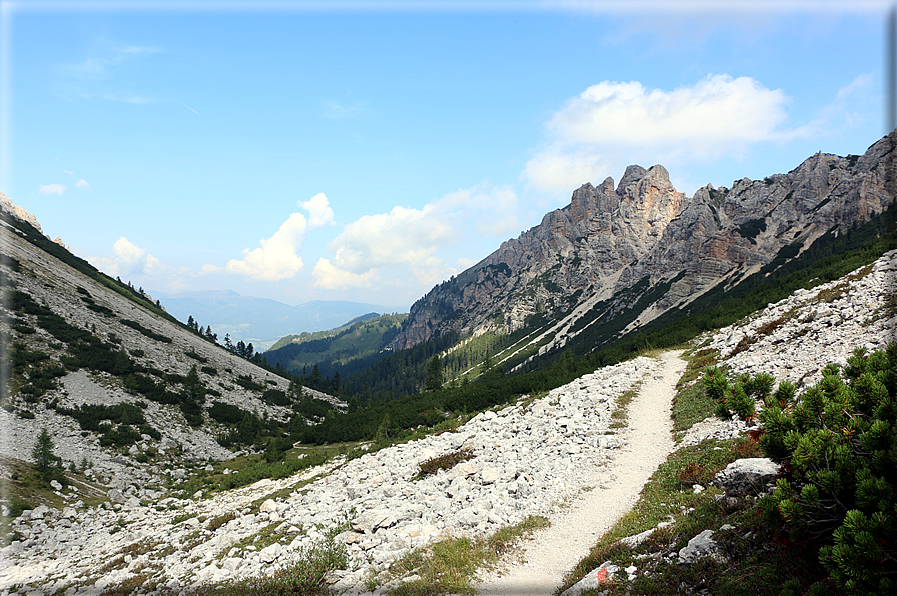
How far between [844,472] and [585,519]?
10766 mm

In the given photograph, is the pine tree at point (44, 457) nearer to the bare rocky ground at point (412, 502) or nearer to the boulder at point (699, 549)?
the bare rocky ground at point (412, 502)

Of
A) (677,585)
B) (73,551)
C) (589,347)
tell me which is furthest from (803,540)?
(589,347)

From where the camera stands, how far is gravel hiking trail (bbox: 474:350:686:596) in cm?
1210

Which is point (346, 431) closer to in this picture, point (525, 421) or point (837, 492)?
point (525, 421)

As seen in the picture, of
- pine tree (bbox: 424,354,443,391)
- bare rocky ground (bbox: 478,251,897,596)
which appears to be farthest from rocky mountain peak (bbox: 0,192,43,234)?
bare rocky ground (bbox: 478,251,897,596)

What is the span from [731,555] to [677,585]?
1591mm

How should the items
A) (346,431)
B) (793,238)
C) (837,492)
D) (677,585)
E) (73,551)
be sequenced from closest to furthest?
(837,492) → (677,585) → (73,551) → (346,431) → (793,238)

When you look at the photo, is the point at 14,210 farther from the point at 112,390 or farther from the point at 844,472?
the point at 844,472

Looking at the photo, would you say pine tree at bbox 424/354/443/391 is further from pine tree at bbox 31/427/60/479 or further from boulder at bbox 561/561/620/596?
boulder at bbox 561/561/620/596

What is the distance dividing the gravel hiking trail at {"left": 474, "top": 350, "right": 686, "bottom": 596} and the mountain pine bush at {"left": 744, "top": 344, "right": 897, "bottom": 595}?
7.05 meters

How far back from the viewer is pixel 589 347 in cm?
18912

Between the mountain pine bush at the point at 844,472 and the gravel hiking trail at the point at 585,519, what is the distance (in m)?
7.05

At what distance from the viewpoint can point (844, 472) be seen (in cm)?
647

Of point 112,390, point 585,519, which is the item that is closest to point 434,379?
point 112,390
